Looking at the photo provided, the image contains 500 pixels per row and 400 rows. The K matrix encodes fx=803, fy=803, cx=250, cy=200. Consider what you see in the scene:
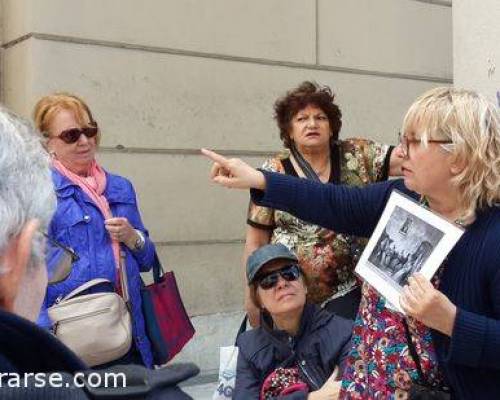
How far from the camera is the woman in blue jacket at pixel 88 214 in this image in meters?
3.42

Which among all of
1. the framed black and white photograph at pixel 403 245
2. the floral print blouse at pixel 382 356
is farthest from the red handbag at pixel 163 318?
the framed black and white photograph at pixel 403 245

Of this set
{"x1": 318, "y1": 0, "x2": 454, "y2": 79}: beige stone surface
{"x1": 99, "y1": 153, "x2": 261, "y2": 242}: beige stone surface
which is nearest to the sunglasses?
{"x1": 99, "y1": 153, "x2": 261, "y2": 242}: beige stone surface

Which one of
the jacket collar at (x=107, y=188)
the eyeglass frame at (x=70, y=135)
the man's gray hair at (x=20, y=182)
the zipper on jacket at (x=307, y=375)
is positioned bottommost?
the zipper on jacket at (x=307, y=375)

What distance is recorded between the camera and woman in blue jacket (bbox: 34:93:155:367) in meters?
3.42

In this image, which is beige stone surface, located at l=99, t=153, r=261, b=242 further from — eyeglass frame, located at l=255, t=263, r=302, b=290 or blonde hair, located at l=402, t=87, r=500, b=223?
blonde hair, located at l=402, t=87, r=500, b=223

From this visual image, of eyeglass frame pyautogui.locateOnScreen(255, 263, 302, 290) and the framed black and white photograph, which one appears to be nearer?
the framed black and white photograph

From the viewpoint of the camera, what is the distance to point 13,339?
3.85 feet

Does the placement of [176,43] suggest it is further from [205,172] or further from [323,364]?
[323,364]

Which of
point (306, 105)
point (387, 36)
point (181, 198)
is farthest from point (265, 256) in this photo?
point (387, 36)

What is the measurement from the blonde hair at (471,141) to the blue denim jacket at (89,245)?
5.73 feet

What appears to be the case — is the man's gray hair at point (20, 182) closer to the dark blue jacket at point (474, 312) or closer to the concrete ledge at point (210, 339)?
the dark blue jacket at point (474, 312)

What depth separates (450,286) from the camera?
214cm

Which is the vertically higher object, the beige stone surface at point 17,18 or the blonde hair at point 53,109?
the beige stone surface at point 17,18

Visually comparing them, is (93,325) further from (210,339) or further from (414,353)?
(210,339)
